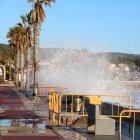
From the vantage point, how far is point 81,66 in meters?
68.9

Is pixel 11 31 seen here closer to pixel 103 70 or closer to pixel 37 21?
pixel 103 70

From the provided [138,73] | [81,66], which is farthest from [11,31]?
[138,73]

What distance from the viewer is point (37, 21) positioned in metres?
37.5

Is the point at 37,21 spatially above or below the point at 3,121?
above

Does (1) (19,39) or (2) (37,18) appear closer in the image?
(2) (37,18)

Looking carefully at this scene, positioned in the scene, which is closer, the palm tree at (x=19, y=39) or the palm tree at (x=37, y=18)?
the palm tree at (x=37, y=18)

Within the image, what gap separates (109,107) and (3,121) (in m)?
5.29

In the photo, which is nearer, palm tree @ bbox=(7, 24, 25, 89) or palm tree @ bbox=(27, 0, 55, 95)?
palm tree @ bbox=(27, 0, 55, 95)

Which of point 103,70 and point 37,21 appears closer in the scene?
point 37,21

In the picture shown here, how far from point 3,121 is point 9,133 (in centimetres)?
362

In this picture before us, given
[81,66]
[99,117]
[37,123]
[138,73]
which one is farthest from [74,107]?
[138,73]

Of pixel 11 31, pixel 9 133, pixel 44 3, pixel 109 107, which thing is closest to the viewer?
pixel 9 133

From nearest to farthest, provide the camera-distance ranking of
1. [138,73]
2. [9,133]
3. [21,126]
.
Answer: [9,133]
[21,126]
[138,73]

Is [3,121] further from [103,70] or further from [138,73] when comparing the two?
[138,73]
